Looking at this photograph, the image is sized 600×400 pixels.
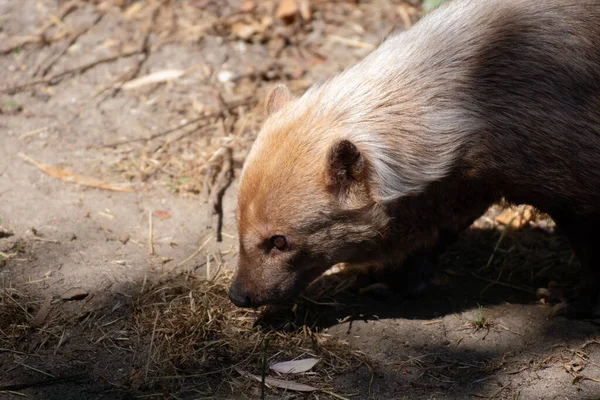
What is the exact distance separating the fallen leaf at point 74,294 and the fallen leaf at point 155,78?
3.16 meters

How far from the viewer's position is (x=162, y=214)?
6.17 m

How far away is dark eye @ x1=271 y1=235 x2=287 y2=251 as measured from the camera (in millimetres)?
4648

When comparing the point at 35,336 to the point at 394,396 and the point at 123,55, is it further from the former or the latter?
the point at 123,55

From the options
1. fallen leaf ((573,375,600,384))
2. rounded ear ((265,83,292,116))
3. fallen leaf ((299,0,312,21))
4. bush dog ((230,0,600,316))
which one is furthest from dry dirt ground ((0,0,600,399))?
rounded ear ((265,83,292,116))

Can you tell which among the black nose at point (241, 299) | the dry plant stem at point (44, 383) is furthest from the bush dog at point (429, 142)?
the dry plant stem at point (44, 383)

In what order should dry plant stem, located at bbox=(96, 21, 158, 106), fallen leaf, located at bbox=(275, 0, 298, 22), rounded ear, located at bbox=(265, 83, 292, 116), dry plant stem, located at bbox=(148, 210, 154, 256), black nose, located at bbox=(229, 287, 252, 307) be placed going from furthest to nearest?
fallen leaf, located at bbox=(275, 0, 298, 22) → dry plant stem, located at bbox=(96, 21, 158, 106) → dry plant stem, located at bbox=(148, 210, 154, 256) → rounded ear, located at bbox=(265, 83, 292, 116) → black nose, located at bbox=(229, 287, 252, 307)

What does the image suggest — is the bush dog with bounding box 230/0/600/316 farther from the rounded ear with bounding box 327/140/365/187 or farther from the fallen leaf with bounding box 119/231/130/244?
the fallen leaf with bounding box 119/231/130/244

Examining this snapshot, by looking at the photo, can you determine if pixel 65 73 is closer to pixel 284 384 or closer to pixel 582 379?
pixel 284 384

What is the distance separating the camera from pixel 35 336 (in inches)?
186

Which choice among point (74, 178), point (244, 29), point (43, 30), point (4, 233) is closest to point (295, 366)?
point (4, 233)

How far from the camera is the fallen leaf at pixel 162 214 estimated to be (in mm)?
6125

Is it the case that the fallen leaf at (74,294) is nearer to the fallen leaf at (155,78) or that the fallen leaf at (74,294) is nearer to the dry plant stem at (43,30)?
the fallen leaf at (155,78)

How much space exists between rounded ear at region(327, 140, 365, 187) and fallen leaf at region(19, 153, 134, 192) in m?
2.61

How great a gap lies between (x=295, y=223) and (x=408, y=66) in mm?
1242
